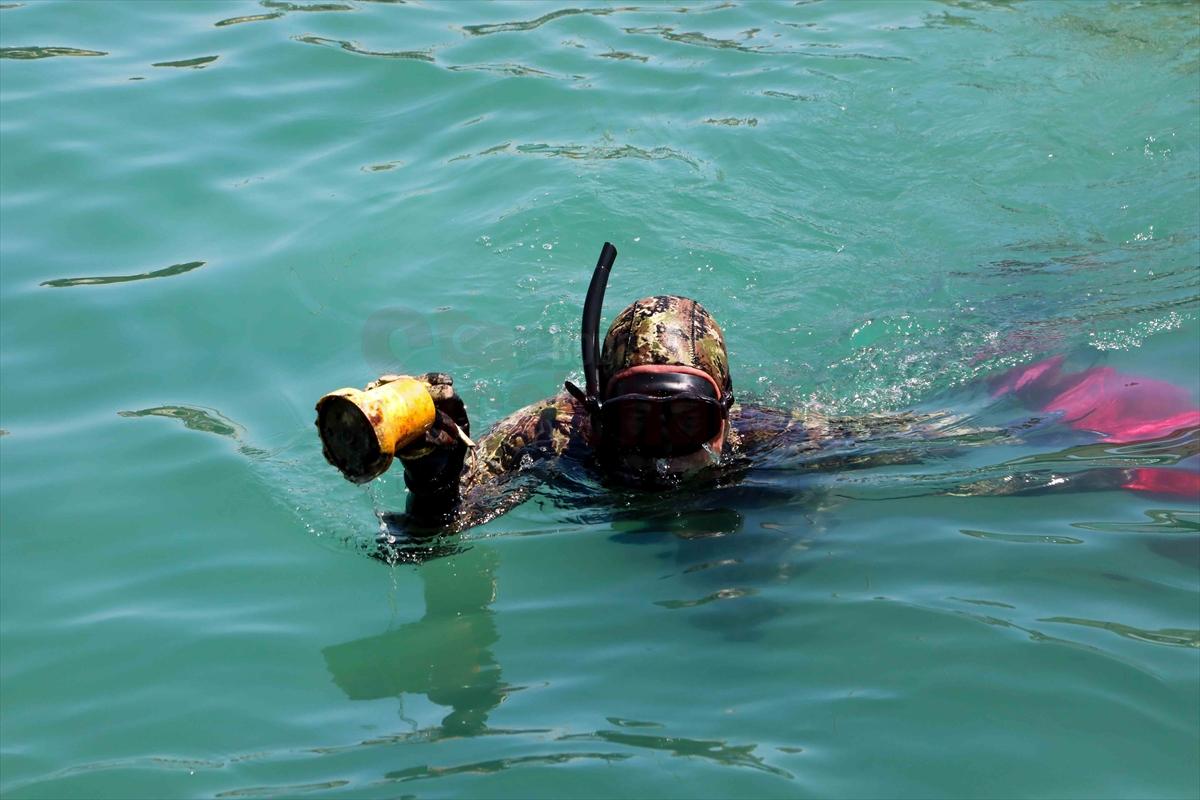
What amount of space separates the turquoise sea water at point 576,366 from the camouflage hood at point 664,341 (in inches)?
20.9

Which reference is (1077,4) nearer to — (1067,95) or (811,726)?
(1067,95)

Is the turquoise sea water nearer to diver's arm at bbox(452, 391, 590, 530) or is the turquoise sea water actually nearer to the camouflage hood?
diver's arm at bbox(452, 391, 590, 530)

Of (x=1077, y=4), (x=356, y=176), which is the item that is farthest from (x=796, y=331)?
(x=1077, y=4)

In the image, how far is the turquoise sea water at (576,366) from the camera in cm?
353

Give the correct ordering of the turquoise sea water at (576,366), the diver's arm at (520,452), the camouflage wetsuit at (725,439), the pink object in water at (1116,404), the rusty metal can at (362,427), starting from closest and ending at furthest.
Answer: the rusty metal can at (362,427) → the turquoise sea water at (576,366) → the camouflage wetsuit at (725,439) → the diver's arm at (520,452) → the pink object in water at (1116,404)

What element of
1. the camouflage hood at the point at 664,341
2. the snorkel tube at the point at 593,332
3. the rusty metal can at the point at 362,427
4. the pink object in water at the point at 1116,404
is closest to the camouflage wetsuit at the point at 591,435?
the camouflage hood at the point at 664,341

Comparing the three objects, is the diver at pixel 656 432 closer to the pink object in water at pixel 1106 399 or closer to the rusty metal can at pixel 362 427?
the pink object in water at pixel 1106 399

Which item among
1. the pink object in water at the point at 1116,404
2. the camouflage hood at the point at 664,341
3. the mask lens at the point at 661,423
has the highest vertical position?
the camouflage hood at the point at 664,341

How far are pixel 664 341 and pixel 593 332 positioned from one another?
0.26 meters

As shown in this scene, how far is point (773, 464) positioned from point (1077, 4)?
6.60 meters

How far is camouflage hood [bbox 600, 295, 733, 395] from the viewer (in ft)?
14.3

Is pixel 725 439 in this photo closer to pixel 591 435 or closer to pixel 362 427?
pixel 591 435

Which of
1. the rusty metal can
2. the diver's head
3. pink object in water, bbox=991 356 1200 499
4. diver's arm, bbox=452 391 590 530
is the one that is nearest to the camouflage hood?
the diver's head

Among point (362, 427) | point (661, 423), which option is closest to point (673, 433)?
point (661, 423)
